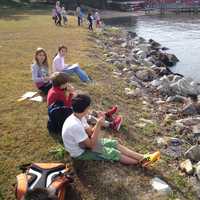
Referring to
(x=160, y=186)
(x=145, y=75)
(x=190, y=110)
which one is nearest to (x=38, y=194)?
(x=160, y=186)

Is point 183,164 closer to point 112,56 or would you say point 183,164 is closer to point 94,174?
point 94,174

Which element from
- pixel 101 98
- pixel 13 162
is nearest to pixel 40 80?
pixel 101 98

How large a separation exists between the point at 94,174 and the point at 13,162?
1.83 metres

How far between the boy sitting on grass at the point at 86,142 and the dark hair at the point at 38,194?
1492 mm

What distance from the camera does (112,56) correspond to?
77.9ft

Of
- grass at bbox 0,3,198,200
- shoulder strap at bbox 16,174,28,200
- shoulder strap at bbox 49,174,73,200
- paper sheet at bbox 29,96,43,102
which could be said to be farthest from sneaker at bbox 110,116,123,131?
shoulder strap at bbox 16,174,28,200

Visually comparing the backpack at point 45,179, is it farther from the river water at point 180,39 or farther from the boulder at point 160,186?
the river water at point 180,39

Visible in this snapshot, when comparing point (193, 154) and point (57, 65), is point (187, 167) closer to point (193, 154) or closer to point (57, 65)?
point (193, 154)

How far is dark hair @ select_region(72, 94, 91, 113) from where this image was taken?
313 inches

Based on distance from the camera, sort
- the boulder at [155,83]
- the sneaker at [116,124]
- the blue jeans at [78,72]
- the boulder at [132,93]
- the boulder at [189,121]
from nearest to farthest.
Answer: the sneaker at [116,124]
the boulder at [189,121]
the blue jeans at [78,72]
the boulder at [132,93]
the boulder at [155,83]

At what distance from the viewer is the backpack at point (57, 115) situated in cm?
945

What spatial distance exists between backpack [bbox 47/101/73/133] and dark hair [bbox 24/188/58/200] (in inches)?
110

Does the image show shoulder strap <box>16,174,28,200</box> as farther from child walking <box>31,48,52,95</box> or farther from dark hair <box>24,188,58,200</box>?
child walking <box>31,48,52,95</box>

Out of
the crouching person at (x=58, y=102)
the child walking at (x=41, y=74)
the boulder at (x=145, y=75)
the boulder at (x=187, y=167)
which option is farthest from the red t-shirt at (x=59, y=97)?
the boulder at (x=145, y=75)
